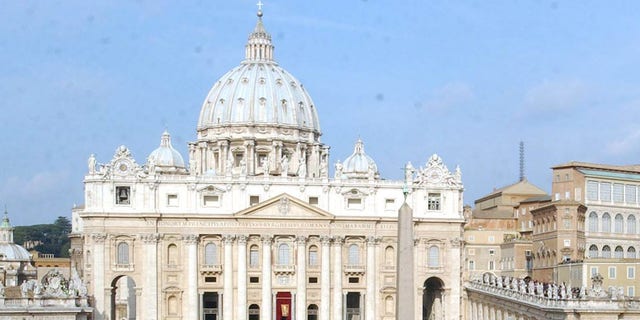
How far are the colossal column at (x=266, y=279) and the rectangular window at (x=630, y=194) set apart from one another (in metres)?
26.3

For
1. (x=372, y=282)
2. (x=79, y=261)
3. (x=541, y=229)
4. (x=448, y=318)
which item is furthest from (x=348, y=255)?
(x=79, y=261)

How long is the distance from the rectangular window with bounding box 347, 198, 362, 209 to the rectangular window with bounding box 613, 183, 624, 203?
18747mm

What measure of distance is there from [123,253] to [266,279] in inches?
411

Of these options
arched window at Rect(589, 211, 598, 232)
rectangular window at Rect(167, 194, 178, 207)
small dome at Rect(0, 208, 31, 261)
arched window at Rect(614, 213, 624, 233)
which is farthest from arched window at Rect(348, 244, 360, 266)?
small dome at Rect(0, 208, 31, 261)

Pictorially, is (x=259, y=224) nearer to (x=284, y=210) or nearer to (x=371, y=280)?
(x=284, y=210)

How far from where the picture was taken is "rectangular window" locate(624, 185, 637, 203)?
9844 centimetres

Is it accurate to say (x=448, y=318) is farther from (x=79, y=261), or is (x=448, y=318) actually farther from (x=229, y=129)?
(x=79, y=261)

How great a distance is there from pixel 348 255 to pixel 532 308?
2294 cm

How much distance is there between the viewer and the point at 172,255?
316 feet

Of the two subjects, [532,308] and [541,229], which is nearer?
[532,308]

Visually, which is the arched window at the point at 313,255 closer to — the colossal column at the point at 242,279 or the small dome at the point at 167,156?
the colossal column at the point at 242,279

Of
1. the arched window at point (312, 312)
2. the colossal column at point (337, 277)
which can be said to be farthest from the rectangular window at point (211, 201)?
the arched window at point (312, 312)

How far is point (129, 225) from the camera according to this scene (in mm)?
95250

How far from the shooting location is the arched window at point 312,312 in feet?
322
